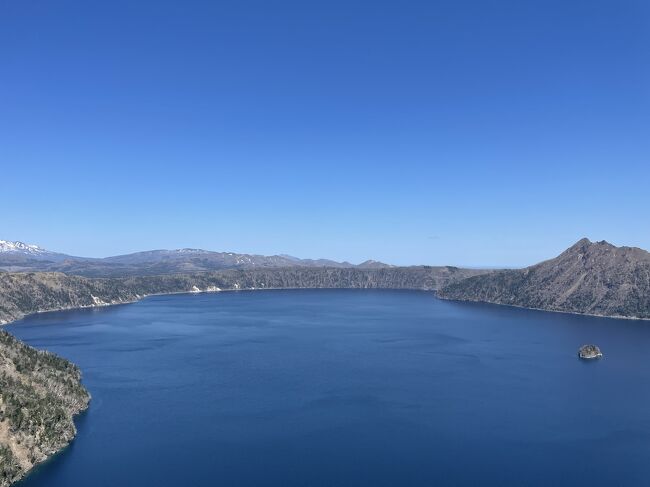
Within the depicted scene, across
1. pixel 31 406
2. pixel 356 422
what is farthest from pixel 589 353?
pixel 31 406

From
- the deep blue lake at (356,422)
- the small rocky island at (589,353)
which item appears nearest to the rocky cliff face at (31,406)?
the deep blue lake at (356,422)

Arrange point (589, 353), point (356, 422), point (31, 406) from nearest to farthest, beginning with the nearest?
point (31, 406)
point (356, 422)
point (589, 353)

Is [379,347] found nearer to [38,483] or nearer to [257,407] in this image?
[257,407]

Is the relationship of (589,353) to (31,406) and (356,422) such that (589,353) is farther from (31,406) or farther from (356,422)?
(31,406)

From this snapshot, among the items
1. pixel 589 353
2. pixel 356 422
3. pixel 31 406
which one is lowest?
pixel 356 422

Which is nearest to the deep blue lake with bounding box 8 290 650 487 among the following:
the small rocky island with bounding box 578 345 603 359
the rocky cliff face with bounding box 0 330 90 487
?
the rocky cliff face with bounding box 0 330 90 487

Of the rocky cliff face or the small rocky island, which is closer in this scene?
the rocky cliff face

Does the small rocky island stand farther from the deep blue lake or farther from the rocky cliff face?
the rocky cliff face
